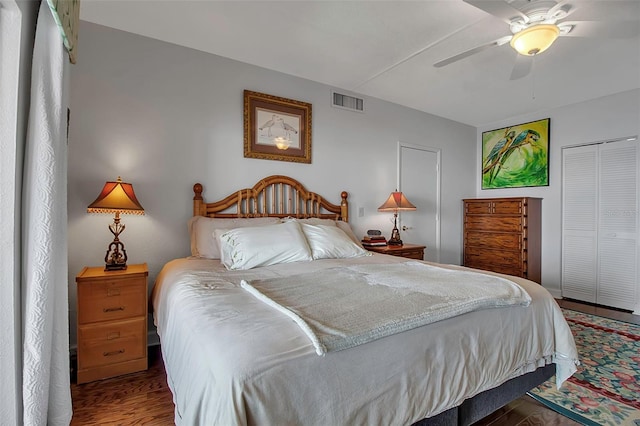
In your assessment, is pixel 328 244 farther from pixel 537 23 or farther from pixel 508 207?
pixel 508 207

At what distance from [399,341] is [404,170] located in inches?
138

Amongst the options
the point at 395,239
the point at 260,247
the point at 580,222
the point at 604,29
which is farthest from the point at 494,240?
the point at 260,247

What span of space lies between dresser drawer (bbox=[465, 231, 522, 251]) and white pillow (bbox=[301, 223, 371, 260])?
2589 mm

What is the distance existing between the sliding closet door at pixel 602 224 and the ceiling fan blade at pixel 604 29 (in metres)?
2.12

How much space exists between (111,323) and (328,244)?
167cm

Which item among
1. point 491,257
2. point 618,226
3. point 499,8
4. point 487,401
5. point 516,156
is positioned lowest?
point 487,401

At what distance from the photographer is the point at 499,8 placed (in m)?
1.84

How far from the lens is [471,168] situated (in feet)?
16.8

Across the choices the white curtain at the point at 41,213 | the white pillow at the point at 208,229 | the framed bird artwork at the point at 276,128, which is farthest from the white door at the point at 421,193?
the white curtain at the point at 41,213

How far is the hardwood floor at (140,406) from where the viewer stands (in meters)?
1.71

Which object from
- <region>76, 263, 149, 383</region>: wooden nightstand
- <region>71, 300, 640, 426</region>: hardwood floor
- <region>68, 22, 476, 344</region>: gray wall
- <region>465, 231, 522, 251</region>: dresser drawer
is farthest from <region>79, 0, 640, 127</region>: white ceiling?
<region>71, 300, 640, 426</region>: hardwood floor

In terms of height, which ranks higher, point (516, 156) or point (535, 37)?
point (535, 37)

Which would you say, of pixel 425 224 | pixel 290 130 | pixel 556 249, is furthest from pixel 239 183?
pixel 556 249

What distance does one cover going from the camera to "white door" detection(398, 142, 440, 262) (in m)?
4.31
